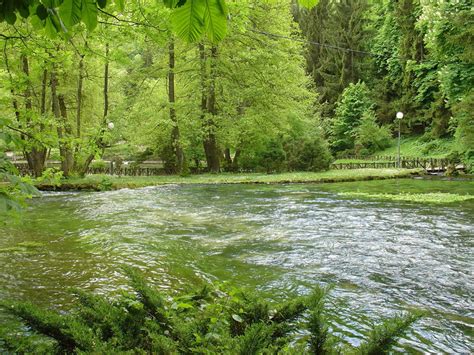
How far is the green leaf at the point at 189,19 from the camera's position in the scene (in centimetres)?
122

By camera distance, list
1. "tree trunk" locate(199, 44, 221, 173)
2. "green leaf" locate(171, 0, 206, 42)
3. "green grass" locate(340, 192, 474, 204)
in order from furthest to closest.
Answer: "tree trunk" locate(199, 44, 221, 173), "green grass" locate(340, 192, 474, 204), "green leaf" locate(171, 0, 206, 42)

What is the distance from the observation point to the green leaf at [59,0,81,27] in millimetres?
1302

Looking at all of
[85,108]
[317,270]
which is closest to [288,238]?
[317,270]

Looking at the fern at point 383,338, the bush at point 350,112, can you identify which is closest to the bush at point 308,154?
the bush at point 350,112

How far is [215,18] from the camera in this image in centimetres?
125

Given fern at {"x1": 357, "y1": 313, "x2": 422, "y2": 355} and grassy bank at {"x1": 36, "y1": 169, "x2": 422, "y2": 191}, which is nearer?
fern at {"x1": 357, "y1": 313, "x2": 422, "y2": 355}

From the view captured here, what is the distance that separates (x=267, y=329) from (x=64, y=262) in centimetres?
453

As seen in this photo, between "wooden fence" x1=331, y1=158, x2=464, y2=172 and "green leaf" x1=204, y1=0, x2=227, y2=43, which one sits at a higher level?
"green leaf" x1=204, y1=0, x2=227, y2=43

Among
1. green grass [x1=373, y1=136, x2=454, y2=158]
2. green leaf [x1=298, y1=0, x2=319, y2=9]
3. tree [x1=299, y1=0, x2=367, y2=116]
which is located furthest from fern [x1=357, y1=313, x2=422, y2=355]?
tree [x1=299, y1=0, x2=367, y2=116]

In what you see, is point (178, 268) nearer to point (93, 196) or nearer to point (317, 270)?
point (317, 270)

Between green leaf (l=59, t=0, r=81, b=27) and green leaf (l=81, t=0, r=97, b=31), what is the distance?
0.02m

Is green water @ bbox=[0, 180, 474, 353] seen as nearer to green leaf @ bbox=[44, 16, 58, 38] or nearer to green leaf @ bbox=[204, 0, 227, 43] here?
green leaf @ bbox=[204, 0, 227, 43]

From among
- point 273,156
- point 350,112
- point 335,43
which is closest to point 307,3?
point 273,156

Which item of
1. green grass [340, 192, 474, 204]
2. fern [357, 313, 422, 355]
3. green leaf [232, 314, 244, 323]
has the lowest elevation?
green grass [340, 192, 474, 204]
